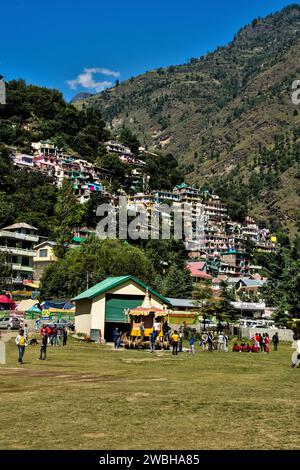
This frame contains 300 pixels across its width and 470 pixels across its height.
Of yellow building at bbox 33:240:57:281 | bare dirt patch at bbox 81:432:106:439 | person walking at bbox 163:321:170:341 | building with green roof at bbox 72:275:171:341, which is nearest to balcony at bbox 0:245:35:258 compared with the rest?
yellow building at bbox 33:240:57:281

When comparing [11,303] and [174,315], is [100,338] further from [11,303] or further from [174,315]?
[11,303]

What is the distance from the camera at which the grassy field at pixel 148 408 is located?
433 inches

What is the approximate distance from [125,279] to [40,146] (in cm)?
11673

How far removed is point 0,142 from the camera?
14912cm

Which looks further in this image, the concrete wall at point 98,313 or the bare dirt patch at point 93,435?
the concrete wall at point 98,313

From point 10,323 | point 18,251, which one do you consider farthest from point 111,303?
point 18,251

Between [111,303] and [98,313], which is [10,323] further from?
[111,303]

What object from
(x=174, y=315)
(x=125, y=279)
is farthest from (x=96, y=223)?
(x=125, y=279)

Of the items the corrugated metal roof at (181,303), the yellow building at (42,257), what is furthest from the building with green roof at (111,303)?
the yellow building at (42,257)

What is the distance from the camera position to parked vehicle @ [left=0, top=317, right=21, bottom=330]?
5716 centimetres

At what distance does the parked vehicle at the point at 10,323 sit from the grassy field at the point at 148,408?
32.4 m

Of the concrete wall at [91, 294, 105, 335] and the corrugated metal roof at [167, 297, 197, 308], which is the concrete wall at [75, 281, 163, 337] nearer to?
the concrete wall at [91, 294, 105, 335]

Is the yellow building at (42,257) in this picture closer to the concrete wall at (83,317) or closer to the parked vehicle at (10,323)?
the parked vehicle at (10,323)

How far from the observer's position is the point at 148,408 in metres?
14.4
